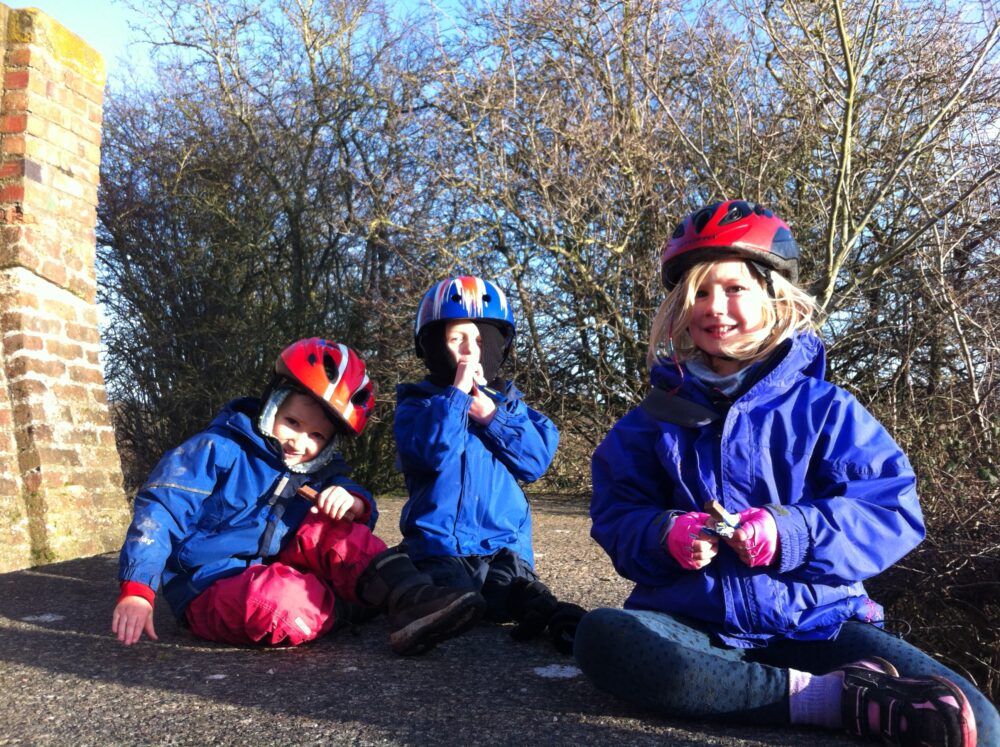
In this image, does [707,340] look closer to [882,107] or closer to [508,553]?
[508,553]

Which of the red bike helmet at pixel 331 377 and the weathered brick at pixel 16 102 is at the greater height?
the weathered brick at pixel 16 102

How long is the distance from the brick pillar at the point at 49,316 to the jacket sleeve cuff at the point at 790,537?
12.8ft

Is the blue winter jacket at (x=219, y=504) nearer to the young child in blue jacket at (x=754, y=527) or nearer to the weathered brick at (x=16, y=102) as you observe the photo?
the young child in blue jacket at (x=754, y=527)

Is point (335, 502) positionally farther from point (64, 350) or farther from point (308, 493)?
point (64, 350)

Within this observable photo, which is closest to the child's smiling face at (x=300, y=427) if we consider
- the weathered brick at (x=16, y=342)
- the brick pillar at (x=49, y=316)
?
the brick pillar at (x=49, y=316)

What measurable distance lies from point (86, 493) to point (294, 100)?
718 centimetres

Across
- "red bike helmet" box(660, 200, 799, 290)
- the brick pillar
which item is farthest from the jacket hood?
the brick pillar

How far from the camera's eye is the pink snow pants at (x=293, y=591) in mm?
3326

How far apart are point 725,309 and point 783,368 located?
0.26 m

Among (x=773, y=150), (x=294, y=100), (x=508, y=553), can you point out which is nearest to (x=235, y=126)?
(x=294, y=100)

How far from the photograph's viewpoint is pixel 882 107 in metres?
7.64

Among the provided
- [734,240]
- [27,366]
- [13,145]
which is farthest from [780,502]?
[13,145]

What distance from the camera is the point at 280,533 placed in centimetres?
365

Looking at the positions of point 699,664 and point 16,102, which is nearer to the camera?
point 699,664
